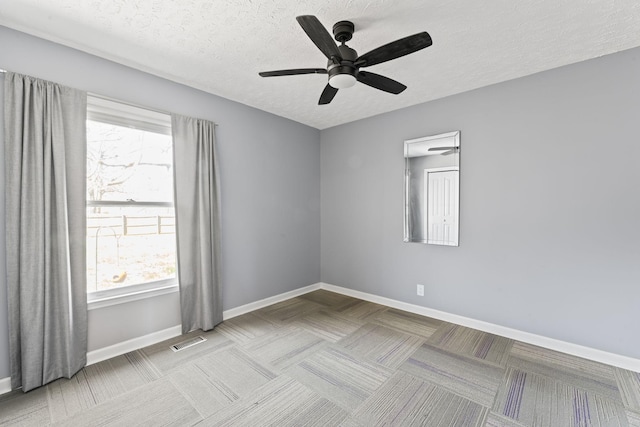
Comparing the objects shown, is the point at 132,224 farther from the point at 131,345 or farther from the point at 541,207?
the point at 541,207

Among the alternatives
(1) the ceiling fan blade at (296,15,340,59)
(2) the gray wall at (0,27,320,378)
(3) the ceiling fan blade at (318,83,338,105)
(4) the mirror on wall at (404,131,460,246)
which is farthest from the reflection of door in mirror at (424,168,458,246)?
(1) the ceiling fan blade at (296,15,340,59)

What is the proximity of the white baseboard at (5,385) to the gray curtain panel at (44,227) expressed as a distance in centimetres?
3

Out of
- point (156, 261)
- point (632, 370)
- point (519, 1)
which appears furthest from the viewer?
point (156, 261)

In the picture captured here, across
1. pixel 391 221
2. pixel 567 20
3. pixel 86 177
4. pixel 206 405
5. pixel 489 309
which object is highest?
pixel 567 20

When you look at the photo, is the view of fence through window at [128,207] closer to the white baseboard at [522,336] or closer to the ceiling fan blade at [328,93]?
the ceiling fan blade at [328,93]

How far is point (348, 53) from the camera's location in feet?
6.22

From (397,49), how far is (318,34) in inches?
20.4

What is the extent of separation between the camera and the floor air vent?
276cm

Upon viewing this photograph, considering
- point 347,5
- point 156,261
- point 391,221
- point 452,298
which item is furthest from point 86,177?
A: point 452,298

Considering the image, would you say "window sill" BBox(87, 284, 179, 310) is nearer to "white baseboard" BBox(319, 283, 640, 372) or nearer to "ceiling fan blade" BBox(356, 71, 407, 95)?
"white baseboard" BBox(319, 283, 640, 372)

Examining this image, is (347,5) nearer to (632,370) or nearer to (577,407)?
(577,407)

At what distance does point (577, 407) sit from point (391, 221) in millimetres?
2399

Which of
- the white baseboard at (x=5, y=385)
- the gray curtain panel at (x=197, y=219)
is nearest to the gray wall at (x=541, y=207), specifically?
the gray curtain panel at (x=197, y=219)

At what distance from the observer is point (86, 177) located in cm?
241
